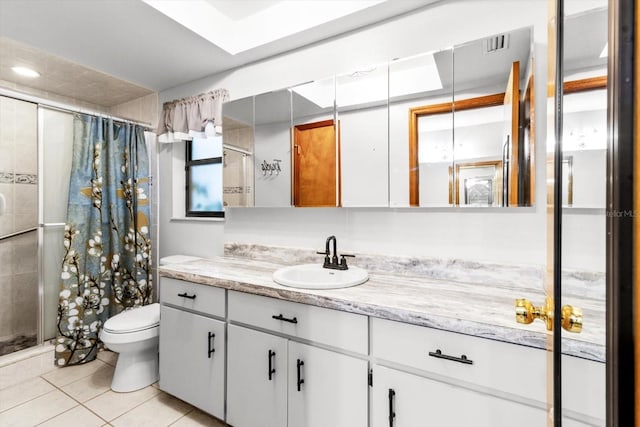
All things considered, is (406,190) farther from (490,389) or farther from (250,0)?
(250,0)

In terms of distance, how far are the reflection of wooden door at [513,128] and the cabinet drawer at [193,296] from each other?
1513 mm

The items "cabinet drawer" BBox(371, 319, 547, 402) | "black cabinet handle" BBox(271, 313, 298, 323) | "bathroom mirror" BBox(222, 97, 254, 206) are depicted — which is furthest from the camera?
"bathroom mirror" BBox(222, 97, 254, 206)

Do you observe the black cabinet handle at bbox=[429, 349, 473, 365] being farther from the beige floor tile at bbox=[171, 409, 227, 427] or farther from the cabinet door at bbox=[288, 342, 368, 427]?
the beige floor tile at bbox=[171, 409, 227, 427]

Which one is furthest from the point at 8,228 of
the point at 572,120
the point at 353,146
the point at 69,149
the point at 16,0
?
the point at 572,120

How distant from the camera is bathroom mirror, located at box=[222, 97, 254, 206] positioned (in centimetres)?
214

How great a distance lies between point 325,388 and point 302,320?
0.96 ft

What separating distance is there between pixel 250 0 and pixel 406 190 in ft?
5.23

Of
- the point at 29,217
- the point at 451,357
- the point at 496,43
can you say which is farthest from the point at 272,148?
the point at 29,217

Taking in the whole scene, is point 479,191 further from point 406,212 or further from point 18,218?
point 18,218

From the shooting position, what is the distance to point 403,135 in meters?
1.62

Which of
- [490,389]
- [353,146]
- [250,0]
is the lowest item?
[490,389]

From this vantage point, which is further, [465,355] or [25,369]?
[25,369]

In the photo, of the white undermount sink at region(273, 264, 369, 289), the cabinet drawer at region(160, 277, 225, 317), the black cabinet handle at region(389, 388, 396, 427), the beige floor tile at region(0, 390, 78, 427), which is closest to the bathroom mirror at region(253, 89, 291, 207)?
the white undermount sink at region(273, 264, 369, 289)

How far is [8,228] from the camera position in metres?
2.68
